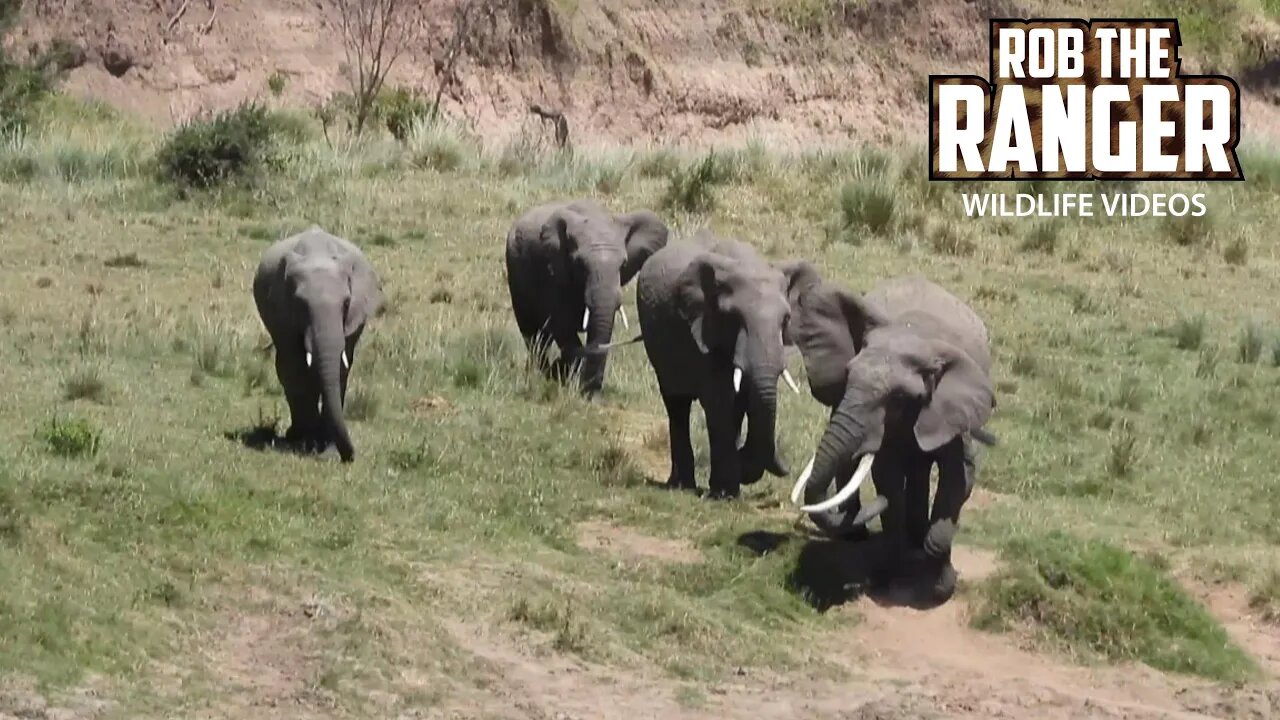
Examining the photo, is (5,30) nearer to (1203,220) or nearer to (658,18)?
(658,18)

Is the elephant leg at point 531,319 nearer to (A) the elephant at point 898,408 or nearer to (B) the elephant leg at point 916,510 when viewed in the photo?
(A) the elephant at point 898,408

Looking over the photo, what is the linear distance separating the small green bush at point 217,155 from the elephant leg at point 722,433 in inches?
482

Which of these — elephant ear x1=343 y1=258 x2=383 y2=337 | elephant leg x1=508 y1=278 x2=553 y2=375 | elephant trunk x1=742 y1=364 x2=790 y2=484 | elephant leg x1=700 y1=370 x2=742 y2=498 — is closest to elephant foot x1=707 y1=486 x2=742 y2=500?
elephant leg x1=700 y1=370 x2=742 y2=498

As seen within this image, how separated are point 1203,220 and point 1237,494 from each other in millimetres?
11320

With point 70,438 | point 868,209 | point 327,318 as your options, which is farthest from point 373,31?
point 70,438

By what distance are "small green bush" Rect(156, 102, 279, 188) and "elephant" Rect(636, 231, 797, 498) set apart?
11.5 m

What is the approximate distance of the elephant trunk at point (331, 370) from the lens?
12.4m

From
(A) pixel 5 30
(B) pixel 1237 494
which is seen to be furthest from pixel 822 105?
(B) pixel 1237 494

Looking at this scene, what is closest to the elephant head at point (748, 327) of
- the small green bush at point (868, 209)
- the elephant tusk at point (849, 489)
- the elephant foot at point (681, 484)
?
the elephant foot at point (681, 484)

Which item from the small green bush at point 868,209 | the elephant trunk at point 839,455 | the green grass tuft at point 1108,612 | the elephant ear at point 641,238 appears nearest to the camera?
the elephant trunk at point 839,455

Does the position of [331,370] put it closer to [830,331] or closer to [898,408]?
[830,331]

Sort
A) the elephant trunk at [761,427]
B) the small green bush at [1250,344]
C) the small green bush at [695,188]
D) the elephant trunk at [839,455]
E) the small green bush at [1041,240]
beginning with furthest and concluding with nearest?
1. the small green bush at [695,188]
2. the small green bush at [1041,240]
3. the small green bush at [1250,344]
4. the elephant trunk at [761,427]
5. the elephant trunk at [839,455]

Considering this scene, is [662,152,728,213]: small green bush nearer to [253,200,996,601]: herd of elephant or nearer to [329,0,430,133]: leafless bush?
[253,200,996,601]: herd of elephant

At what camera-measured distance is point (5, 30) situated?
32625 mm
